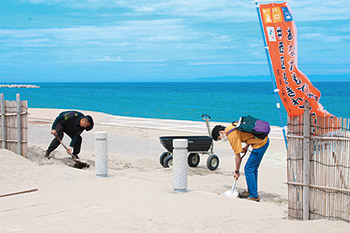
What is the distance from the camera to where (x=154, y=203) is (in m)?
7.76

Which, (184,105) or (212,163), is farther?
(184,105)

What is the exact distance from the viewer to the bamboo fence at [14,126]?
448 inches

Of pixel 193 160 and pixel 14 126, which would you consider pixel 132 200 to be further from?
pixel 14 126

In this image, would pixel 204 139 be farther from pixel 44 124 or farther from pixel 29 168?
pixel 44 124

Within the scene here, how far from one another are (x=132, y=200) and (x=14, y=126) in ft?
15.6

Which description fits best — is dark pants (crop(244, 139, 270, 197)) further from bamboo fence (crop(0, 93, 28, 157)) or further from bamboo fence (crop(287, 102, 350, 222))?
bamboo fence (crop(0, 93, 28, 157))

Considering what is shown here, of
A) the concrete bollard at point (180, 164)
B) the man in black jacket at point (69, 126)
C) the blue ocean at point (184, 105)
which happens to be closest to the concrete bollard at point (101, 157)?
the man in black jacket at point (69, 126)

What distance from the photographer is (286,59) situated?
8.34 metres

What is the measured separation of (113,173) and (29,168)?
5.80 feet

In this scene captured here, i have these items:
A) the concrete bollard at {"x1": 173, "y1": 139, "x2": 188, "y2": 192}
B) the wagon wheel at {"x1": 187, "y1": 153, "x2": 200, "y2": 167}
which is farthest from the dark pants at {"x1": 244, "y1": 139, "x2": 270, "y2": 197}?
the wagon wheel at {"x1": 187, "y1": 153, "x2": 200, "y2": 167}

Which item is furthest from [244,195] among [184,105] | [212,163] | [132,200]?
[184,105]

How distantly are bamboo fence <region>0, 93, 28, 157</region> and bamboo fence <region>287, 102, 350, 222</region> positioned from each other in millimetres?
6927

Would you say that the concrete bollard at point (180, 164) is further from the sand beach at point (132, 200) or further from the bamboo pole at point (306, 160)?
the bamboo pole at point (306, 160)

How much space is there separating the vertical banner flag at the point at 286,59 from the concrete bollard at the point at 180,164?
1906 mm
